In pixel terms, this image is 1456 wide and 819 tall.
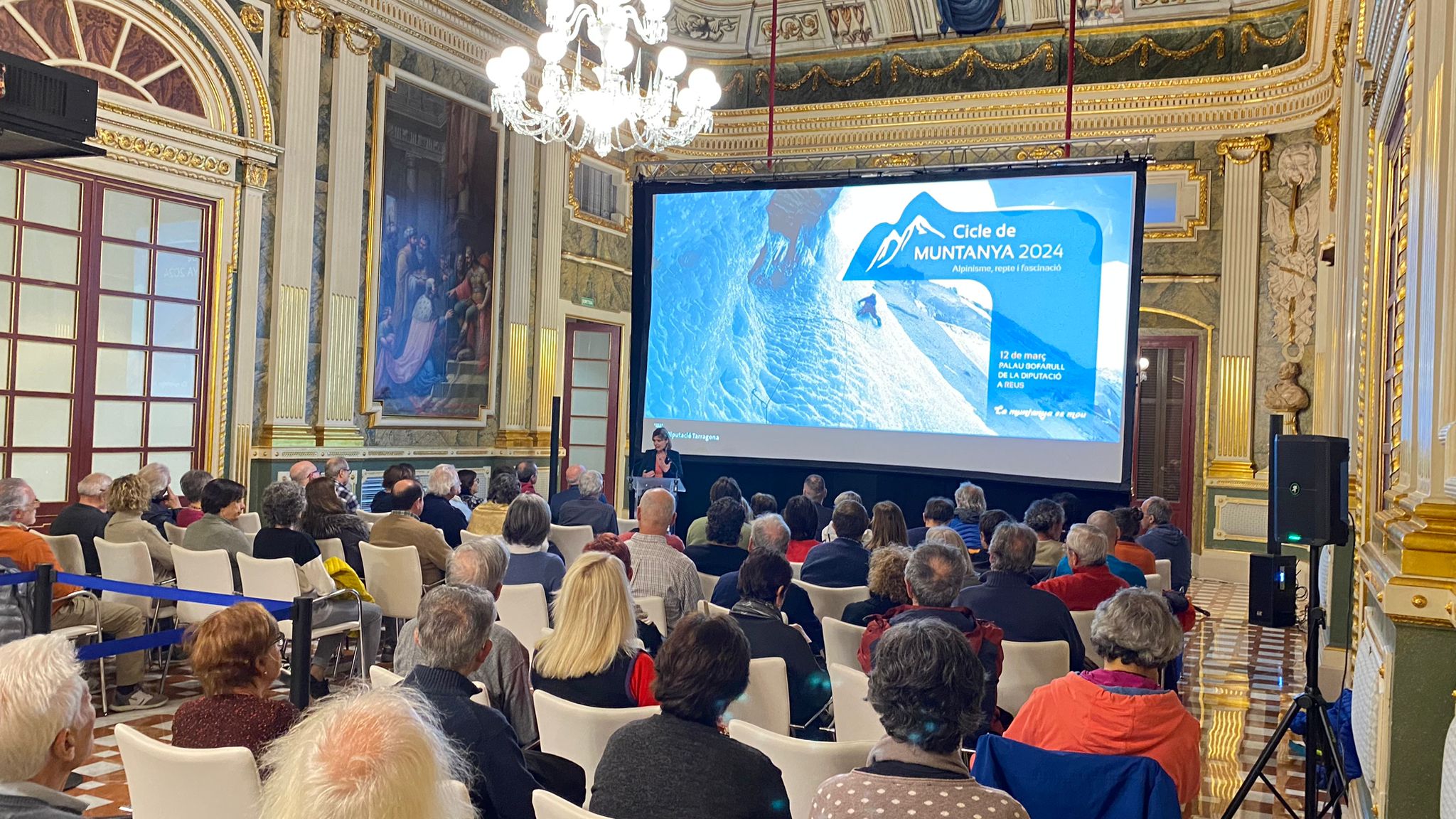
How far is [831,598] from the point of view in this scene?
479 cm

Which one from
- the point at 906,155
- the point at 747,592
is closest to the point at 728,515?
the point at 747,592

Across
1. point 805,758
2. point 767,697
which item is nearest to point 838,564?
point 767,697

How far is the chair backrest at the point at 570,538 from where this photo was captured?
661 cm

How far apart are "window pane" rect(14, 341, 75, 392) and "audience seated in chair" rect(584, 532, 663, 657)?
4.57 m

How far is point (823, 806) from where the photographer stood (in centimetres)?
198

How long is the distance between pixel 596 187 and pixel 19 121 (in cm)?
814

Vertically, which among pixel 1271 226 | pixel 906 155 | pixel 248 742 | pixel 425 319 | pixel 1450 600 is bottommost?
pixel 248 742

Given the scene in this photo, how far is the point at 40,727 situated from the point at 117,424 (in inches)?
275

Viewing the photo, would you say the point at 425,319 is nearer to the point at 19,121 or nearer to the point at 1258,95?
the point at 19,121

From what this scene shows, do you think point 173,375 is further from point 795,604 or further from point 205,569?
point 795,604

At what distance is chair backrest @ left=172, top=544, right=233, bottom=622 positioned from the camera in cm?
521

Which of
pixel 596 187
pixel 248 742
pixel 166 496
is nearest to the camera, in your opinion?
pixel 248 742

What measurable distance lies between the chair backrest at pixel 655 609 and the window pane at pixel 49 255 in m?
5.19

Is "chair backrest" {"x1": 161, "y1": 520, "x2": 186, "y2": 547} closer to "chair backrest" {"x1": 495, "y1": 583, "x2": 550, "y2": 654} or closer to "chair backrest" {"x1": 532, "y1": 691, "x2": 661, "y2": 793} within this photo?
"chair backrest" {"x1": 495, "y1": 583, "x2": 550, "y2": 654}
